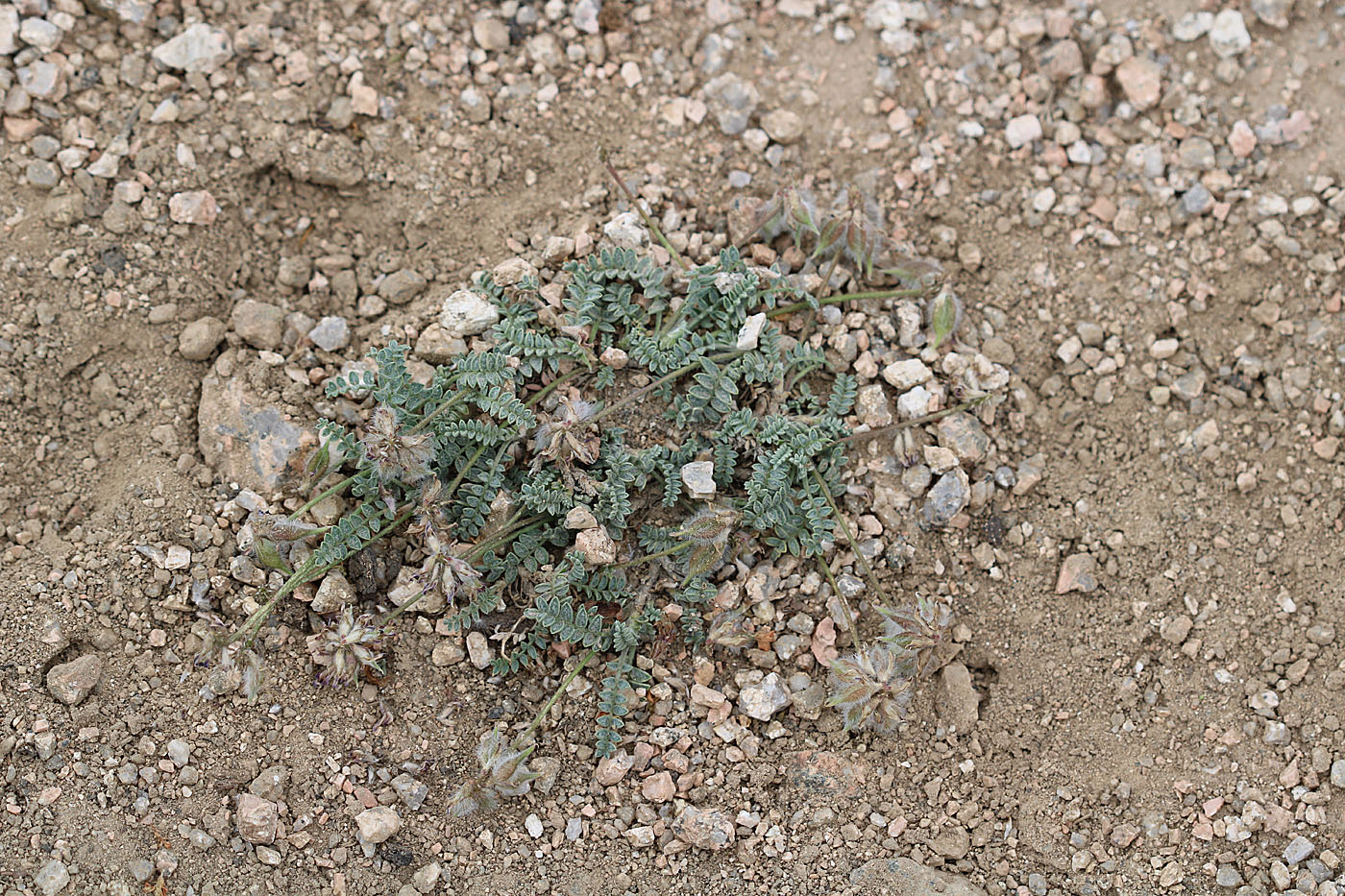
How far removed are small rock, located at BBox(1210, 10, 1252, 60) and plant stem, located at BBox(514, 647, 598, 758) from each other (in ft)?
10.0

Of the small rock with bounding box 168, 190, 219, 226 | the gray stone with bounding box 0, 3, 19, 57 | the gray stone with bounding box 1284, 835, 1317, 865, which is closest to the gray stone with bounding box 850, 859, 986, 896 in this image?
the gray stone with bounding box 1284, 835, 1317, 865

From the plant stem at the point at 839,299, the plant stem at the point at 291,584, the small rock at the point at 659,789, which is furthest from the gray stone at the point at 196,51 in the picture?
the small rock at the point at 659,789

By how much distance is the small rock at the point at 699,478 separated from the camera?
3.13m

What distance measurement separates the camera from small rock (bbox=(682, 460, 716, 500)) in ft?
10.3

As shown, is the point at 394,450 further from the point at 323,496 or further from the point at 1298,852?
the point at 1298,852

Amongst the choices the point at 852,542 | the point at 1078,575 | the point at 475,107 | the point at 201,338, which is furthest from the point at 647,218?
the point at 1078,575

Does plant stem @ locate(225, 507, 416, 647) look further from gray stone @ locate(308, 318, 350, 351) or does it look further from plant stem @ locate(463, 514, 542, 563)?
gray stone @ locate(308, 318, 350, 351)

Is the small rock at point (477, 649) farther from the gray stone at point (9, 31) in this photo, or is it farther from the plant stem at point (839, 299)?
the gray stone at point (9, 31)

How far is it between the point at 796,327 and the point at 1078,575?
1139 mm

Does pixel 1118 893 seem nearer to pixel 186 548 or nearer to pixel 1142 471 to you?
pixel 1142 471

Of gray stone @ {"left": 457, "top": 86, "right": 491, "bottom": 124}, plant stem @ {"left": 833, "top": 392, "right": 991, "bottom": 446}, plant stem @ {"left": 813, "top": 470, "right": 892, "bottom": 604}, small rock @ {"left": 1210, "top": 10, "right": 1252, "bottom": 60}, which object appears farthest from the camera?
small rock @ {"left": 1210, "top": 10, "right": 1252, "bottom": 60}

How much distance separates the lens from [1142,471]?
349 centimetres

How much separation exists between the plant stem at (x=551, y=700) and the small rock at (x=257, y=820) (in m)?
0.64

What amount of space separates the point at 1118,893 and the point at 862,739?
2.54 ft
